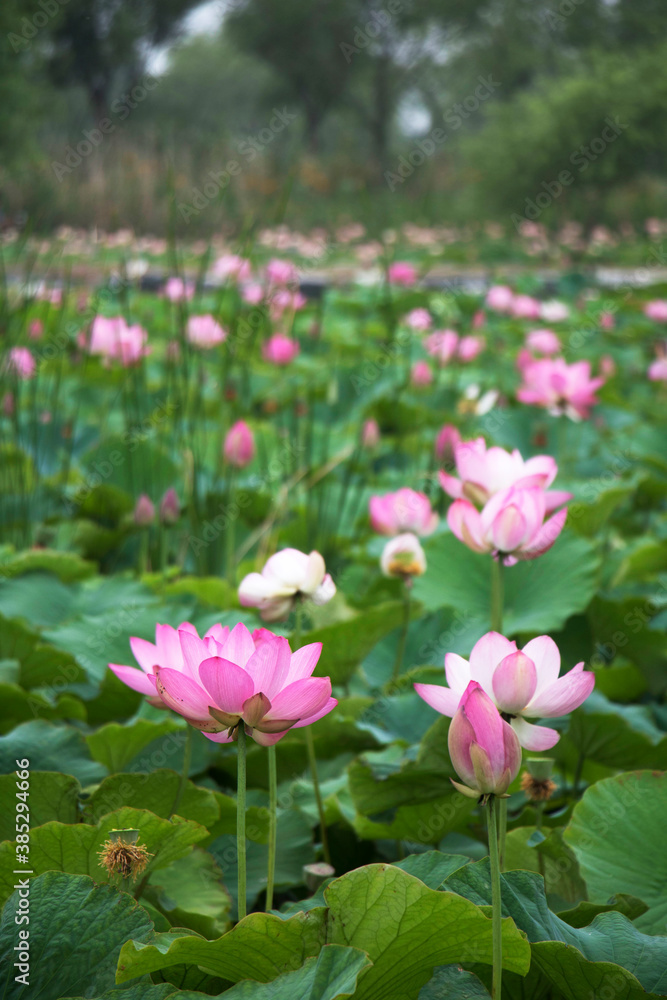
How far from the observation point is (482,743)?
45 centimetres

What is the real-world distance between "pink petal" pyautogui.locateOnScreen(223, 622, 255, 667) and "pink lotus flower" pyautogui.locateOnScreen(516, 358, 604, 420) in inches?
41.1

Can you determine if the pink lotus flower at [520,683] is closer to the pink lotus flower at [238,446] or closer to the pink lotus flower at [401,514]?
the pink lotus flower at [401,514]

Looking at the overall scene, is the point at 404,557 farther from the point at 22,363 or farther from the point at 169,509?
the point at 22,363

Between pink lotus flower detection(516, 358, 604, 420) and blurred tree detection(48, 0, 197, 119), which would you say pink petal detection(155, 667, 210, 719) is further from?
blurred tree detection(48, 0, 197, 119)

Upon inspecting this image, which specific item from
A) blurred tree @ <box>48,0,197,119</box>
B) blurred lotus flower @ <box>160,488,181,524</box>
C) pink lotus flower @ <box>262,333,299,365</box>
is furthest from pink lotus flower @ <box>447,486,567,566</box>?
blurred tree @ <box>48,0,197,119</box>

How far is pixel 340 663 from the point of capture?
3.18ft

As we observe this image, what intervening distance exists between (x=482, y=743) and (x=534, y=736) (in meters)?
0.08

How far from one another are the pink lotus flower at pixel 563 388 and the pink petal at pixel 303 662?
1.03 meters

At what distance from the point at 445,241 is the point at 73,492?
774 cm

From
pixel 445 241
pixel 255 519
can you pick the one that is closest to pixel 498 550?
pixel 255 519

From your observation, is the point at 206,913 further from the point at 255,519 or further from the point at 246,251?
the point at 255,519

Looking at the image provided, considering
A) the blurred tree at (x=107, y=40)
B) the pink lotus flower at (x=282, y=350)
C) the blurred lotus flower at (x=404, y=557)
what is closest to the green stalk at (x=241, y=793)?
the blurred lotus flower at (x=404, y=557)

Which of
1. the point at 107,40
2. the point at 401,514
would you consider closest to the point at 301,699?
the point at 401,514

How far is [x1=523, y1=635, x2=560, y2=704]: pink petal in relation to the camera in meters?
0.50
